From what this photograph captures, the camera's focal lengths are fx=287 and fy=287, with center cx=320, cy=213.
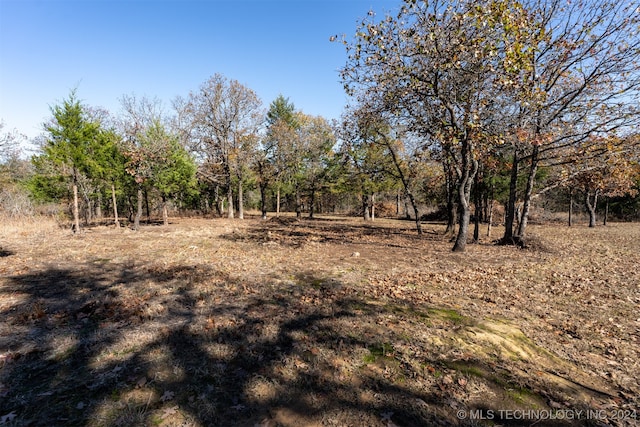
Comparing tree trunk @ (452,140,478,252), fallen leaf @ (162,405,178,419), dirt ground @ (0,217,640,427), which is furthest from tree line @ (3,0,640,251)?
fallen leaf @ (162,405,178,419)

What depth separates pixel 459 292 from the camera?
7.09 m

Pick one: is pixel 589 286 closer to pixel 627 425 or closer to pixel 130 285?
pixel 627 425

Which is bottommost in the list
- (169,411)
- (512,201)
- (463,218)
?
(169,411)

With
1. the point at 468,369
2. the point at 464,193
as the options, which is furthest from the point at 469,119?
the point at 468,369

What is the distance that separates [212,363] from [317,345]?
5.06 ft

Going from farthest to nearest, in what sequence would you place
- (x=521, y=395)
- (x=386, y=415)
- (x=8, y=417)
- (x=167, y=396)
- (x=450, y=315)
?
(x=450, y=315) → (x=521, y=395) → (x=167, y=396) → (x=386, y=415) → (x=8, y=417)

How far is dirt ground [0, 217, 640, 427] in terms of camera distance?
3213mm

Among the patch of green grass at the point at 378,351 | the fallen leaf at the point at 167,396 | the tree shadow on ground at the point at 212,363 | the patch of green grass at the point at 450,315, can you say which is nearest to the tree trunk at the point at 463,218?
the patch of green grass at the point at 450,315

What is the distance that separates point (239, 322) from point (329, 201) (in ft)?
150

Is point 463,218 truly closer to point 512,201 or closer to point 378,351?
point 512,201

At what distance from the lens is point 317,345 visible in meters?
4.49

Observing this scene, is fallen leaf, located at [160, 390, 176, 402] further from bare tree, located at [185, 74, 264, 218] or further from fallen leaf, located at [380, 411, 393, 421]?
bare tree, located at [185, 74, 264, 218]

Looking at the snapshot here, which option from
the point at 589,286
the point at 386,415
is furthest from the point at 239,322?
the point at 589,286

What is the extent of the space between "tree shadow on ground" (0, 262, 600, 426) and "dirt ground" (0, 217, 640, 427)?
2 cm
